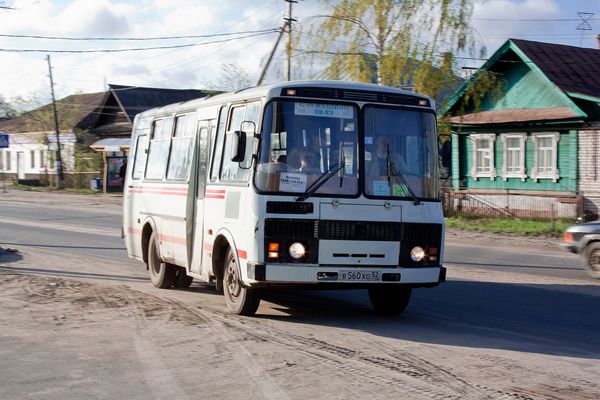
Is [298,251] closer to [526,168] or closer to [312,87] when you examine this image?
[312,87]

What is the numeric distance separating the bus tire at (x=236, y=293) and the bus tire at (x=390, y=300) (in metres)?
1.58

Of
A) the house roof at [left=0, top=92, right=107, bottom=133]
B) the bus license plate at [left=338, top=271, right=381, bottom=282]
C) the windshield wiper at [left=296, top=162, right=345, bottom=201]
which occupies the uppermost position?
the house roof at [left=0, top=92, right=107, bottom=133]

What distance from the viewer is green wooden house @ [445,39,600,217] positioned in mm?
31219

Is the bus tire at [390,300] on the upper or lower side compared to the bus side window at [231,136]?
lower

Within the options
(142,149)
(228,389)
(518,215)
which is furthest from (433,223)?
(518,215)

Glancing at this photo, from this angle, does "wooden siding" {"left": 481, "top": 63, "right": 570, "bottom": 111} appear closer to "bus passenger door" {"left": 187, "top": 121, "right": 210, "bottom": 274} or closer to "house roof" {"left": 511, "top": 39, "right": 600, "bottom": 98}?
"house roof" {"left": 511, "top": 39, "right": 600, "bottom": 98}

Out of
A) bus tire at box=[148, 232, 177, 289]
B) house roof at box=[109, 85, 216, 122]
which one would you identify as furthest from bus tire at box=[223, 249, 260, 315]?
house roof at box=[109, 85, 216, 122]

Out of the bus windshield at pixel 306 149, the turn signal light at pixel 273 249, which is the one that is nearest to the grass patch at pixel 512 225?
the bus windshield at pixel 306 149

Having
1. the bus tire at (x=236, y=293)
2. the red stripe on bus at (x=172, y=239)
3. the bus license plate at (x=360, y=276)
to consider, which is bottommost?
the bus tire at (x=236, y=293)

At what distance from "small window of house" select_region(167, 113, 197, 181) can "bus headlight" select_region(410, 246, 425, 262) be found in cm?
387

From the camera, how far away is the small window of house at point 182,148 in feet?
41.1

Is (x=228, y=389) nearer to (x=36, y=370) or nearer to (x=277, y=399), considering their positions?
(x=277, y=399)

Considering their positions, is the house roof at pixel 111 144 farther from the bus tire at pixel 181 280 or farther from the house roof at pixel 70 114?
the bus tire at pixel 181 280

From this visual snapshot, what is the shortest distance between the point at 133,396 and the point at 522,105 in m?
29.9
